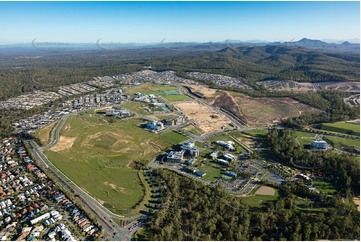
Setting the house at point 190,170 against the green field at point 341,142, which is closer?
the house at point 190,170

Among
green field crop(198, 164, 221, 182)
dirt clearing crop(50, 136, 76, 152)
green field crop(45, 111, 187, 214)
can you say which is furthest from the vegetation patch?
dirt clearing crop(50, 136, 76, 152)

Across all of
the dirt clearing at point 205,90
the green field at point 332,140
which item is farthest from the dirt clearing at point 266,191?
the dirt clearing at point 205,90

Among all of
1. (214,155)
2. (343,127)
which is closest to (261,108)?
(343,127)

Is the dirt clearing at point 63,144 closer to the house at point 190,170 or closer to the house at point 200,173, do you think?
the house at point 190,170

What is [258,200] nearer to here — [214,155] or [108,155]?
[214,155]

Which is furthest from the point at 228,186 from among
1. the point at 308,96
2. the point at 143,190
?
the point at 308,96
